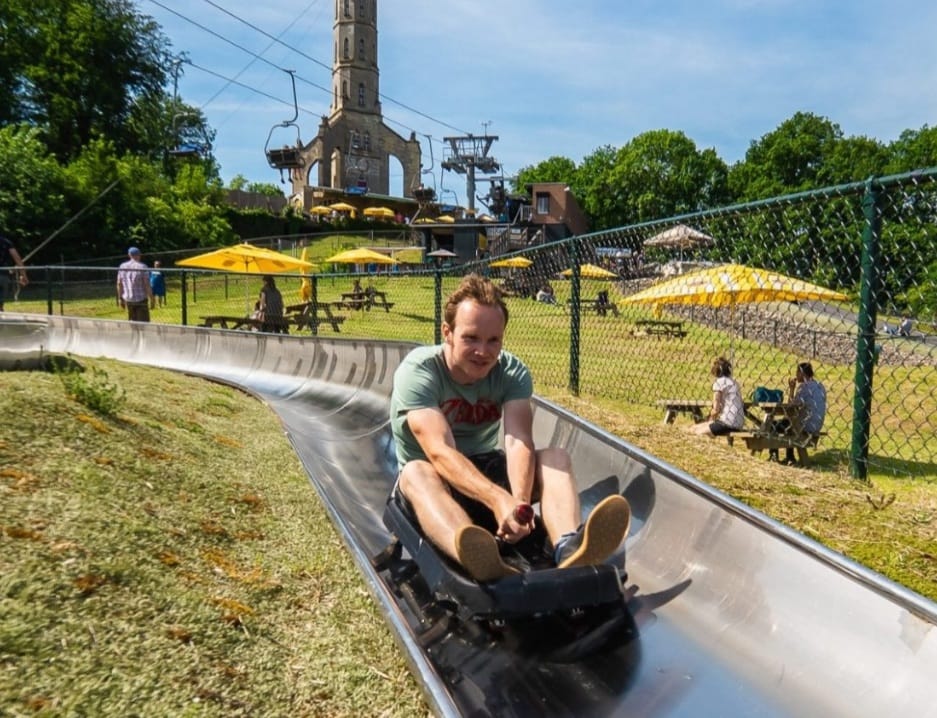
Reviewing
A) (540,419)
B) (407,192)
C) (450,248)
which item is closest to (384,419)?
(540,419)

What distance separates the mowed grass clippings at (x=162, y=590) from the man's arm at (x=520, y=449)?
74cm

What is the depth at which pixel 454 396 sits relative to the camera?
337cm

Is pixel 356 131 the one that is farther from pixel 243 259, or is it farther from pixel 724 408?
pixel 724 408

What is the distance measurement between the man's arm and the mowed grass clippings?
0.74 meters

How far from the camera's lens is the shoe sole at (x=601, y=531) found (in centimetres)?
249

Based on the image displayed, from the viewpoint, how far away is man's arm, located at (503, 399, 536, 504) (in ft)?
9.75

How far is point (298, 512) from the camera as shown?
4098 mm

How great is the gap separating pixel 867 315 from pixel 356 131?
9314cm

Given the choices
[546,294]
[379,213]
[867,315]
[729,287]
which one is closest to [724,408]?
[729,287]

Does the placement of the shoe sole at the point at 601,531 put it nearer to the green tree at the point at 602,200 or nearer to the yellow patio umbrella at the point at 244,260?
the yellow patio umbrella at the point at 244,260

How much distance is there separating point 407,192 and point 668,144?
112 ft

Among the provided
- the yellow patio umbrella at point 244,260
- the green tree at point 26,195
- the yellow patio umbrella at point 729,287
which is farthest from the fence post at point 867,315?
the green tree at point 26,195

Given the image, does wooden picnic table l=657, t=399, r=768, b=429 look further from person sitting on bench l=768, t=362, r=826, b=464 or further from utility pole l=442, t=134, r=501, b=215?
utility pole l=442, t=134, r=501, b=215

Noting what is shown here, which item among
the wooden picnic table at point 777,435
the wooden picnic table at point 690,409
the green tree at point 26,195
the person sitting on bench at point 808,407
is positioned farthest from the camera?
the green tree at point 26,195
